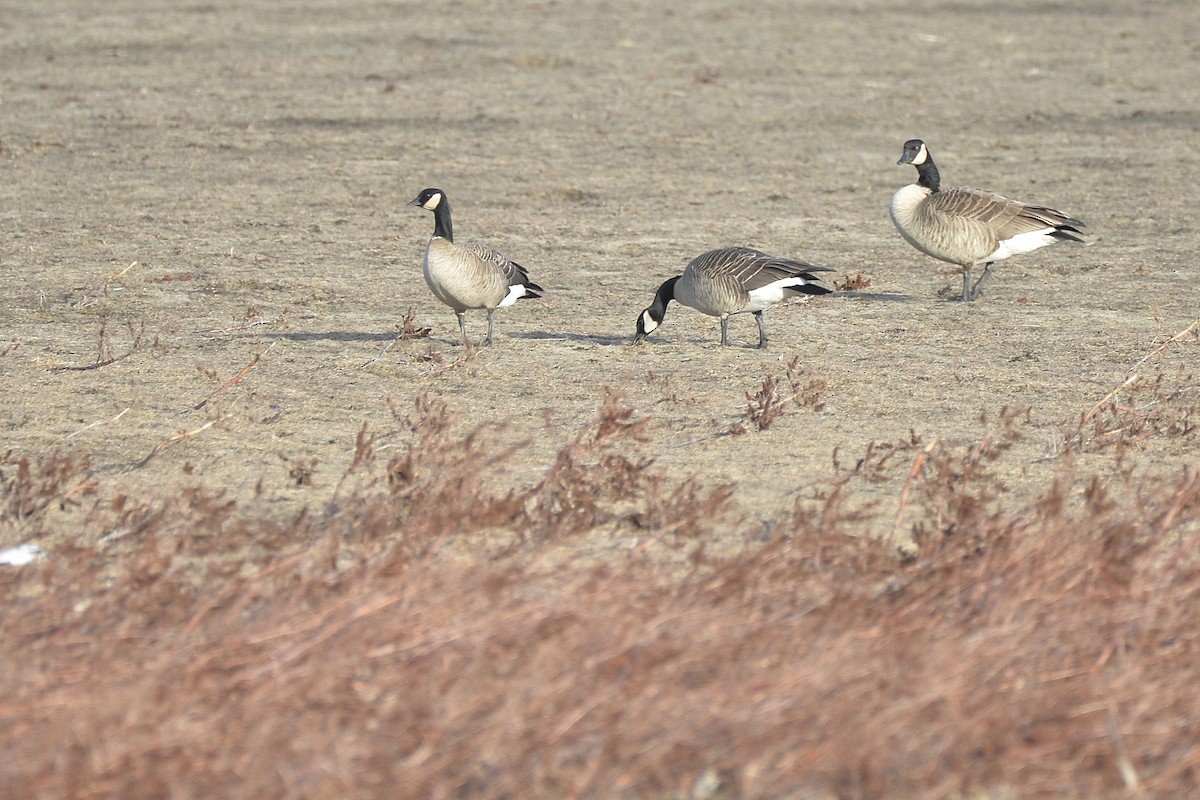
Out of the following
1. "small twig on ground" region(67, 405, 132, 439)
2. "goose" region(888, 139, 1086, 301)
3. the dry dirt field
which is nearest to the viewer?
the dry dirt field

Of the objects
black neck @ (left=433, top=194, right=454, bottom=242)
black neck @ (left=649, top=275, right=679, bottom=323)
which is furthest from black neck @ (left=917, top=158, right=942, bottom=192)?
black neck @ (left=433, top=194, right=454, bottom=242)

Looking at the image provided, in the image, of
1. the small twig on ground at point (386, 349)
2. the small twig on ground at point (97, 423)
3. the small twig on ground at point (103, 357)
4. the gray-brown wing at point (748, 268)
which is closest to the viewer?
the small twig on ground at point (97, 423)

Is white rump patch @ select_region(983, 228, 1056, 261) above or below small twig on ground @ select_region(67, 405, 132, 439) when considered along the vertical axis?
above

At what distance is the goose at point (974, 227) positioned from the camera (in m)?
10.2

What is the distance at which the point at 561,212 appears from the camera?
41.2 feet

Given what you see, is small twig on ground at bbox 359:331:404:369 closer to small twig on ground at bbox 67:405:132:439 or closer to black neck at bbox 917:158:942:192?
small twig on ground at bbox 67:405:132:439

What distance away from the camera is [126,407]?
7.10 meters

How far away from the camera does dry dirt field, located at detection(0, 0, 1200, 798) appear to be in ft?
12.4

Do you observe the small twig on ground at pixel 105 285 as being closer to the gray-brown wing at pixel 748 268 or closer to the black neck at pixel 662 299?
the black neck at pixel 662 299

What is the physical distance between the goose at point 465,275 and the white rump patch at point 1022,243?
3497mm

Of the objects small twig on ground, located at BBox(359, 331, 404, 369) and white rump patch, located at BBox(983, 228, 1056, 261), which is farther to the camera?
white rump patch, located at BBox(983, 228, 1056, 261)

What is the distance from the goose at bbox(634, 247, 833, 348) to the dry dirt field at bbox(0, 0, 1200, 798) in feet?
0.85

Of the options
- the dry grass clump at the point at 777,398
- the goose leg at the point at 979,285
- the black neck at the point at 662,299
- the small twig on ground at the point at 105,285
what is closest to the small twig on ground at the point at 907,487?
the dry grass clump at the point at 777,398

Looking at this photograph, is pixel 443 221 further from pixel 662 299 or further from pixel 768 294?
pixel 768 294
